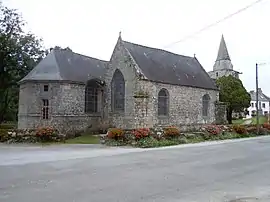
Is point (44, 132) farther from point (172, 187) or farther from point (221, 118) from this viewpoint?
point (221, 118)

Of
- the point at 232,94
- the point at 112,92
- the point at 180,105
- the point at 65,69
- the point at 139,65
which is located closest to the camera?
the point at 139,65

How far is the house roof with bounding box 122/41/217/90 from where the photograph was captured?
32291 mm

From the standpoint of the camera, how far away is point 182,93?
34625mm

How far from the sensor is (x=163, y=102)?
32844 mm

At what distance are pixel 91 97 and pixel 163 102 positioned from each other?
7.28m

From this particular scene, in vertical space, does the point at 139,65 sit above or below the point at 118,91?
above

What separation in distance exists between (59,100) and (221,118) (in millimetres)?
20167

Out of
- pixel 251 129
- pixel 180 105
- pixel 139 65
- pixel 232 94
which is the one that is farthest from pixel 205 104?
pixel 232 94

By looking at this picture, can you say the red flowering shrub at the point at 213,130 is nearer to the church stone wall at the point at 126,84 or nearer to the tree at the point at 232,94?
the church stone wall at the point at 126,84

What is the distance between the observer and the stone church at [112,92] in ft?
100

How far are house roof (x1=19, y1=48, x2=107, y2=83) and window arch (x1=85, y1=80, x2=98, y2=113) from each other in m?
0.84

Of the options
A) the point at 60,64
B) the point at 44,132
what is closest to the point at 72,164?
the point at 44,132

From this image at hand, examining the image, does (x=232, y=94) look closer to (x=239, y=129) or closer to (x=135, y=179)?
(x=239, y=129)

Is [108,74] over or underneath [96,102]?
over
